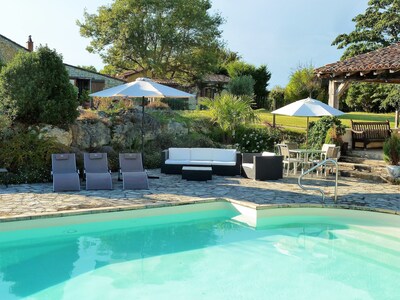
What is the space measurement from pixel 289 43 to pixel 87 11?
1269 inches

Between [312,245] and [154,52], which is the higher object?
[154,52]

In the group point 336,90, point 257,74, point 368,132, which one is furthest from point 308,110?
point 257,74

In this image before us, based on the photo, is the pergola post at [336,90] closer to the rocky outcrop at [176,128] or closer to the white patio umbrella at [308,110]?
the white patio umbrella at [308,110]

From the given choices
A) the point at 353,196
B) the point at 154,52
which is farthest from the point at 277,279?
the point at 154,52

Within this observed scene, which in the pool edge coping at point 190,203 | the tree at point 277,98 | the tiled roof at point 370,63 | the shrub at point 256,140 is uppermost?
the tree at point 277,98

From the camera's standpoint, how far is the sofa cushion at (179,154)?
1348cm

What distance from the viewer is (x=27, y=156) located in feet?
38.2

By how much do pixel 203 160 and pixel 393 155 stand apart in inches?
219

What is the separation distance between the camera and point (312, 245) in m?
8.29

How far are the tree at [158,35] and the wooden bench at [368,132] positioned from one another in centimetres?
2865

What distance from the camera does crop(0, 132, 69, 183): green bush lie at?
11383 mm

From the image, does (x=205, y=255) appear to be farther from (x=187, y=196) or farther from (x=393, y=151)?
(x=393, y=151)

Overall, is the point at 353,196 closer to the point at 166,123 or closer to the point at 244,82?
the point at 166,123

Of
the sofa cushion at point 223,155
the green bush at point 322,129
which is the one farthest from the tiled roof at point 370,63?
the sofa cushion at point 223,155
